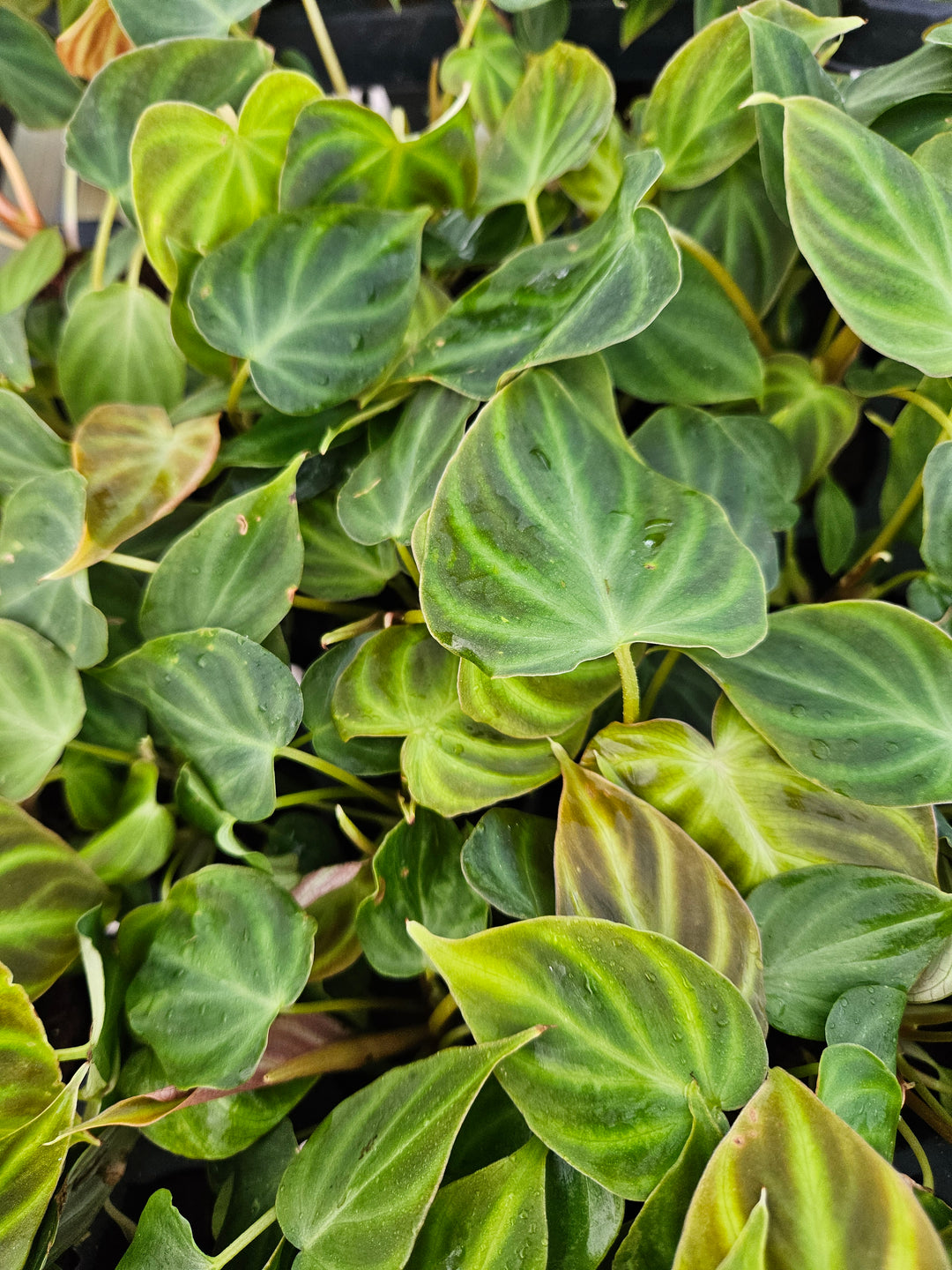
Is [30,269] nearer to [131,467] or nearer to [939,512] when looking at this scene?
[131,467]

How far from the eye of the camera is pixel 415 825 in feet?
1.66

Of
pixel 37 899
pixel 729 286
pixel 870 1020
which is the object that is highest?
pixel 729 286

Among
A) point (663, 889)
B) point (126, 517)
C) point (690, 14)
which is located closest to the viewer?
point (663, 889)

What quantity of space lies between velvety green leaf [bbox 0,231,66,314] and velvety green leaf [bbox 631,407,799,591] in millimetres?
519

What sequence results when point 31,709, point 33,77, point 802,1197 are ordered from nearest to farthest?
point 802,1197
point 31,709
point 33,77

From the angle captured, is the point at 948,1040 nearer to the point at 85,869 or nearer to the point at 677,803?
the point at 677,803

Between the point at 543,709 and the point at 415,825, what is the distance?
11 centimetres

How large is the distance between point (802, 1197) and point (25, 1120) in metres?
0.40

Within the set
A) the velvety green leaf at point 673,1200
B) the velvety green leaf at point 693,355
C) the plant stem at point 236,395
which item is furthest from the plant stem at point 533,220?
the velvety green leaf at point 673,1200

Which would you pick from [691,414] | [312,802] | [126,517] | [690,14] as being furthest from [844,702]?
[690,14]

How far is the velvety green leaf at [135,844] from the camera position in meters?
0.54

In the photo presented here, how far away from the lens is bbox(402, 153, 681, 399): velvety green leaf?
45 cm

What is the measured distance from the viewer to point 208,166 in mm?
589

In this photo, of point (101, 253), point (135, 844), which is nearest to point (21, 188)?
point (101, 253)
